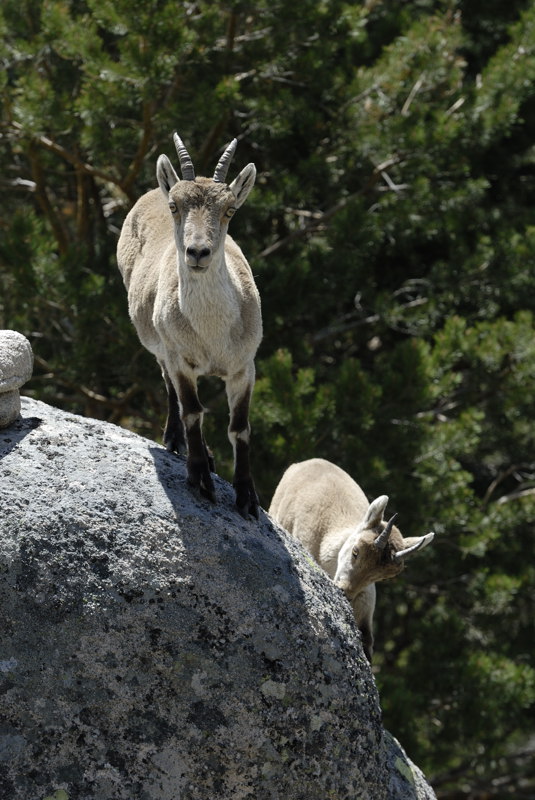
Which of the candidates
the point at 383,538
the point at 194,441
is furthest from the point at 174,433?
the point at 383,538

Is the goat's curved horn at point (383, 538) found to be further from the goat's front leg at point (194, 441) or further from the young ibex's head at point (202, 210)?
the young ibex's head at point (202, 210)

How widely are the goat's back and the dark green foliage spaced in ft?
5.97

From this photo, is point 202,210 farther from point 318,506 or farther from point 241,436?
point 318,506

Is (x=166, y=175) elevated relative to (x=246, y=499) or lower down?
elevated

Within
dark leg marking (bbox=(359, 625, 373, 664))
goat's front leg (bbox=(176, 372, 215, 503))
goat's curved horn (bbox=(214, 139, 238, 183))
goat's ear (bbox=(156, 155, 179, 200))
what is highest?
goat's curved horn (bbox=(214, 139, 238, 183))

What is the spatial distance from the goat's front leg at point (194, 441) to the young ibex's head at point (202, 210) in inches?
30.5

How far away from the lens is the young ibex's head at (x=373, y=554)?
25.8 feet

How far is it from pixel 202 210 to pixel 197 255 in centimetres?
35

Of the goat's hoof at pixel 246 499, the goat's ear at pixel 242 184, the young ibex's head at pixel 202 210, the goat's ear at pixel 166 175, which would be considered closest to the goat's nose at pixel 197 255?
the young ibex's head at pixel 202 210

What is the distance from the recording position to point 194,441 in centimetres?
640

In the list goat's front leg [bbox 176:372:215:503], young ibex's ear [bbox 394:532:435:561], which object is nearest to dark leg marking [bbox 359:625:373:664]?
young ibex's ear [bbox 394:532:435:561]

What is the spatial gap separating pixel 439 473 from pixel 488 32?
8.33 m

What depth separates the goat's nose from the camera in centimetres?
576

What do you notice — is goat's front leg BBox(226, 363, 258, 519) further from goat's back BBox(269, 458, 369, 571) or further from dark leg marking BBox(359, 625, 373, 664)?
goat's back BBox(269, 458, 369, 571)
